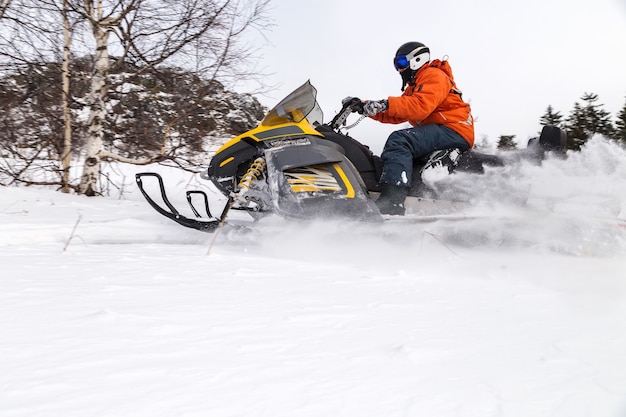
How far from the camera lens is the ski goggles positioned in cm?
A: 396

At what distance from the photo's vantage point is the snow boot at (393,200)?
3.62 m

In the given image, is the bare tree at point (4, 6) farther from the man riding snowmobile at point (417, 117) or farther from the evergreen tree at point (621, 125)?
the evergreen tree at point (621, 125)

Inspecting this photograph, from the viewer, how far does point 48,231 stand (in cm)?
338

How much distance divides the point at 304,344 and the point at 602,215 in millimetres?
2905

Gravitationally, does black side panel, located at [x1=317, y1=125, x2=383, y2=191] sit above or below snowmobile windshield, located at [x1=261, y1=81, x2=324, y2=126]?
below

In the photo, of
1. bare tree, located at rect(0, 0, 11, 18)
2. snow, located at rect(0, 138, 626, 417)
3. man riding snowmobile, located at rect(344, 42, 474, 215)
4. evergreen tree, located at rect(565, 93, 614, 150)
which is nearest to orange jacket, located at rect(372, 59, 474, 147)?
man riding snowmobile, located at rect(344, 42, 474, 215)

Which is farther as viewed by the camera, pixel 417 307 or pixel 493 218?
pixel 493 218

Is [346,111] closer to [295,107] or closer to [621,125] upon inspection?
[295,107]

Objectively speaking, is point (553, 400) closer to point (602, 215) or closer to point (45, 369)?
point (45, 369)

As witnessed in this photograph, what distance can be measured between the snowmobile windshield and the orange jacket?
65cm

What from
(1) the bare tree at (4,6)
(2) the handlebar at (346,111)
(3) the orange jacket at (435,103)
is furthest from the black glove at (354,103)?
(1) the bare tree at (4,6)

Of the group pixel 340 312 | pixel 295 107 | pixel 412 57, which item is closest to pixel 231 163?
pixel 295 107

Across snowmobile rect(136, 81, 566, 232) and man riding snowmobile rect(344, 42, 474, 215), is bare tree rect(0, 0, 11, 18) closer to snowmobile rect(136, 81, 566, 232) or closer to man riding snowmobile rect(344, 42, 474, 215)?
snowmobile rect(136, 81, 566, 232)

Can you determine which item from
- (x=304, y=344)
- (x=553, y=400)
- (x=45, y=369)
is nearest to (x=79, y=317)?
(x=45, y=369)
